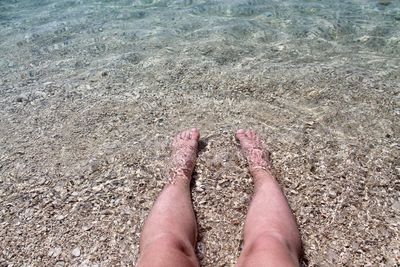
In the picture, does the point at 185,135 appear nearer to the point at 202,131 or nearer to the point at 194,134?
the point at 194,134

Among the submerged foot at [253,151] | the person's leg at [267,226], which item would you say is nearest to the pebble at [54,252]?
the person's leg at [267,226]

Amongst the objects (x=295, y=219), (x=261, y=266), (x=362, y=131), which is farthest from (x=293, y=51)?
(x=261, y=266)

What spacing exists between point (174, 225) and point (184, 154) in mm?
944

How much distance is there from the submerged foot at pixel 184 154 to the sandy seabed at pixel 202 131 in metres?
0.10

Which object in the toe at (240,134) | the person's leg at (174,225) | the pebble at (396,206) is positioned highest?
the person's leg at (174,225)

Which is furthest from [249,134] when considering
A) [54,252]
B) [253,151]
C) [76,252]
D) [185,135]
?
[54,252]

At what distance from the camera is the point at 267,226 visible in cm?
262

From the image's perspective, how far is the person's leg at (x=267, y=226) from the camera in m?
2.36

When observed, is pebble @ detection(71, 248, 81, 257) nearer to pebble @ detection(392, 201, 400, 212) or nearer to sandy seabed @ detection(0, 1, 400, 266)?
sandy seabed @ detection(0, 1, 400, 266)

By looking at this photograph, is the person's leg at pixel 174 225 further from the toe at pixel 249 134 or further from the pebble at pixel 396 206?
the pebble at pixel 396 206

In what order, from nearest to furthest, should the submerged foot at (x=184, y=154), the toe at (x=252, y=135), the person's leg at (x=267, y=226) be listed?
the person's leg at (x=267, y=226)
the submerged foot at (x=184, y=154)
the toe at (x=252, y=135)

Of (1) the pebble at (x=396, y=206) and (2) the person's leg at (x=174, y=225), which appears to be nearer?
(2) the person's leg at (x=174, y=225)

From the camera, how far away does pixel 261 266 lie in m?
2.25

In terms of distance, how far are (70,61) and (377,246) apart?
4980 mm
